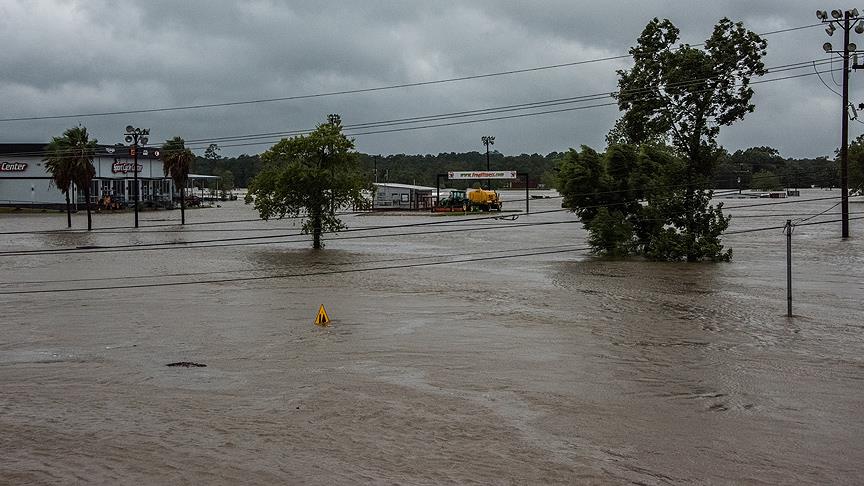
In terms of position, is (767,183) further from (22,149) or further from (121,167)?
(22,149)

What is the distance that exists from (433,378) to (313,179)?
33701 millimetres

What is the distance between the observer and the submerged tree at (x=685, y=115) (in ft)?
144

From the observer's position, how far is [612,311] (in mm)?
28031

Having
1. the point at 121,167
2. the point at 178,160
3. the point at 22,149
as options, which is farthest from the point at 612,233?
the point at 22,149

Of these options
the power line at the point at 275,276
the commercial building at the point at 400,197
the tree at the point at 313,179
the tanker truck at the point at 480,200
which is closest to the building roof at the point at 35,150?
the commercial building at the point at 400,197

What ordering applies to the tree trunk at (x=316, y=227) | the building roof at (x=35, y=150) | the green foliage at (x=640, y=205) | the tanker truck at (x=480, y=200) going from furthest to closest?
the building roof at (x=35, y=150)
the tanker truck at (x=480, y=200)
the tree trunk at (x=316, y=227)
the green foliage at (x=640, y=205)

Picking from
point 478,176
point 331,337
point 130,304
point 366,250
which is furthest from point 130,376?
point 478,176

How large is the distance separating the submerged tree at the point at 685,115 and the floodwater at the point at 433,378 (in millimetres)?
6157

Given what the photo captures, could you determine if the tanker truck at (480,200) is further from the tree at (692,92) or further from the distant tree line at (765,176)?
the tree at (692,92)

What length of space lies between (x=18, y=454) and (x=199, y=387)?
455cm

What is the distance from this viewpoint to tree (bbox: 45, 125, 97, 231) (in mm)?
68375

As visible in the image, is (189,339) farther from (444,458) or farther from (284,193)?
(284,193)

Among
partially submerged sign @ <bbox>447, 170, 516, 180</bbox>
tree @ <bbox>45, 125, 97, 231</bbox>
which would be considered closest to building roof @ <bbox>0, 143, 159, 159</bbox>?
tree @ <bbox>45, 125, 97, 231</bbox>

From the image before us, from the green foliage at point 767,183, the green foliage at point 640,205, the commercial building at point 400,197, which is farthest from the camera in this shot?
the commercial building at point 400,197
